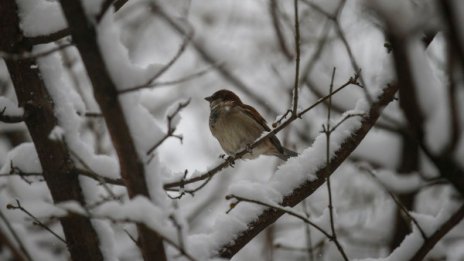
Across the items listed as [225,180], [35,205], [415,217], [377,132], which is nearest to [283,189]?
[415,217]

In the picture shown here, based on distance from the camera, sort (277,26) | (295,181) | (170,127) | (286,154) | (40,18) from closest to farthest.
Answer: (170,127) → (40,18) → (295,181) → (286,154) → (277,26)

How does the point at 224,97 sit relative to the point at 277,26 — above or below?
below

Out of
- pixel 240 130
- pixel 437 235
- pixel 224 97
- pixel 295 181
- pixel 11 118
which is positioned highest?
pixel 11 118

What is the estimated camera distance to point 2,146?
272 inches

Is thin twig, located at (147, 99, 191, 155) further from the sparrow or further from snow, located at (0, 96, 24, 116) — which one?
the sparrow

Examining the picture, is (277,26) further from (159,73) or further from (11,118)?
(159,73)

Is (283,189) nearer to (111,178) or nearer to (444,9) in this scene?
(111,178)

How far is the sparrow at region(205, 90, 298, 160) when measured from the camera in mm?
4586

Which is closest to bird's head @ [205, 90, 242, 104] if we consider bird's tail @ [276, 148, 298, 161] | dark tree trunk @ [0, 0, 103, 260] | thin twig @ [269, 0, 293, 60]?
bird's tail @ [276, 148, 298, 161]

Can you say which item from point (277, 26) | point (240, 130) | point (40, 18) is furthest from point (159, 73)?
point (277, 26)

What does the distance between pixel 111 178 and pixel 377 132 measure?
3702mm

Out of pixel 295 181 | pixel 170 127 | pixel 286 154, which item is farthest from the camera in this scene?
pixel 286 154

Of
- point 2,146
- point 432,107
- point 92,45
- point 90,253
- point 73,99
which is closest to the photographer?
point 432,107

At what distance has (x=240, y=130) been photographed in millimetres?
4605
